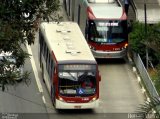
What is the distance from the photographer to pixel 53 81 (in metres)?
31.5

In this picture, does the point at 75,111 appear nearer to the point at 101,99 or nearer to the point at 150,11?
the point at 101,99

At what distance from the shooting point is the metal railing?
3306 cm

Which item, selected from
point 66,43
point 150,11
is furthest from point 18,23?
point 150,11

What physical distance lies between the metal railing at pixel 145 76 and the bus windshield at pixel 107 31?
1375 mm

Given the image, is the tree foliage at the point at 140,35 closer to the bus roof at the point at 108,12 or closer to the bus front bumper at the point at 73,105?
the bus roof at the point at 108,12

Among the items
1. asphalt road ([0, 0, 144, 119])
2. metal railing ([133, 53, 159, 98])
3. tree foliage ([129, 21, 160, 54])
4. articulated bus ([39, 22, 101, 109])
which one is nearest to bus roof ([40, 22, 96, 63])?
articulated bus ([39, 22, 101, 109])

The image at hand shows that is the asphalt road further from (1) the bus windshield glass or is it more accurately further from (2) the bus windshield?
(2) the bus windshield

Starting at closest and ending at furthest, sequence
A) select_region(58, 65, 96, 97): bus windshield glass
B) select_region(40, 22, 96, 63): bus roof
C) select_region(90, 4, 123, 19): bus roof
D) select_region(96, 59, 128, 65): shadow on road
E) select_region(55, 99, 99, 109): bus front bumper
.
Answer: select_region(58, 65, 96, 97): bus windshield glass → select_region(55, 99, 99, 109): bus front bumper → select_region(40, 22, 96, 63): bus roof → select_region(90, 4, 123, 19): bus roof → select_region(96, 59, 128, 65): shadow on road

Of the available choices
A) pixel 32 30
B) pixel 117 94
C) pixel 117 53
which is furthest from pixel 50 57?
pixel 32 30

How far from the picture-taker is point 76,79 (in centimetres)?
3091

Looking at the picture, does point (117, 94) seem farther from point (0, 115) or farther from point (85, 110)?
point (0, 115)

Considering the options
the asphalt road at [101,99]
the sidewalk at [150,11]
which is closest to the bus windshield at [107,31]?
the asphalt road at [101,99]

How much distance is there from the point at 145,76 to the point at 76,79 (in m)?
6.00

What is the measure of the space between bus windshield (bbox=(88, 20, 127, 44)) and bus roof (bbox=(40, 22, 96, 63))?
2356 millimetres
